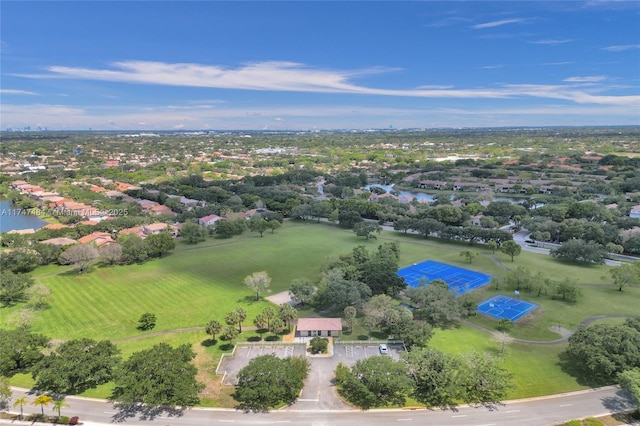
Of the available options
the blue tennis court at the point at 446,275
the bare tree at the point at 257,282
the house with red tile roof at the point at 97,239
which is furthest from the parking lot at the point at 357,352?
the house with red tile roof at the point at 97,239

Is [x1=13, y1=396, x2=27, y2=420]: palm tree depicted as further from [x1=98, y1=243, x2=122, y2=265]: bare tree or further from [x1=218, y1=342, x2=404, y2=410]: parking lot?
[x1=98, y1=243, x2=122, y2=265]: bare tree

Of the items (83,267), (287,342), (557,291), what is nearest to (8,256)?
(83,267)

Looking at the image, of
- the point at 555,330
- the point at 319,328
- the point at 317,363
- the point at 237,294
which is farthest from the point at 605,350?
the point at 237,294

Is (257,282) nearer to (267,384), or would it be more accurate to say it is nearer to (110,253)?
(267,384)

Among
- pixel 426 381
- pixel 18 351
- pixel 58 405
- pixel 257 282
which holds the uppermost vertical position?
pixel 257 282

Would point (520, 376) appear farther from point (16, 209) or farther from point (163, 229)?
point (16, 209)

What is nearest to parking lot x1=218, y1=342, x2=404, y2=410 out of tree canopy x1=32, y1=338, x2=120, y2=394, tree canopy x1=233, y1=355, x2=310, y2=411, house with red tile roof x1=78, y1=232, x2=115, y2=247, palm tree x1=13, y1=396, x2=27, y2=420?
tree canopy x1=233, y1=355, x2=310, y2=411
